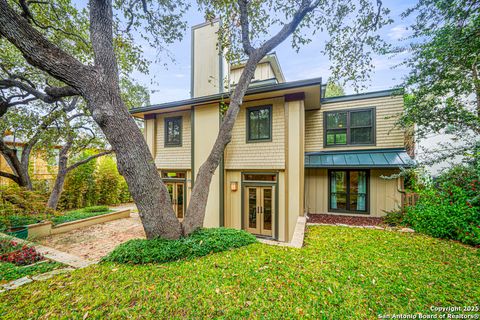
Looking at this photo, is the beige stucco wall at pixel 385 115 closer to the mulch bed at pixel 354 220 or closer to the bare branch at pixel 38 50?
the mulch bed at pixel 354 220

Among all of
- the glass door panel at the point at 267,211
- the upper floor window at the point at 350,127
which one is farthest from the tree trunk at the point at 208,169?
the upper floor window at the point at 350,127

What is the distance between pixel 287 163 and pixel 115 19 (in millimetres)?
7598

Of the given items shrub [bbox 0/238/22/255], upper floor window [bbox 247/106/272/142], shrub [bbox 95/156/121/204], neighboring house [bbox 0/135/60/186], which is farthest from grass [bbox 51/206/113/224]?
upper floor window [bbox 247/106/272/142]

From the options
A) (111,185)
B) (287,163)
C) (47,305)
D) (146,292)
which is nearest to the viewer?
(47,305)

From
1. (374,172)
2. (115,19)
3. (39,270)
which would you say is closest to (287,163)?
(374,172)

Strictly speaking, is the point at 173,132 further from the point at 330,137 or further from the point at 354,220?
the point at 354,220

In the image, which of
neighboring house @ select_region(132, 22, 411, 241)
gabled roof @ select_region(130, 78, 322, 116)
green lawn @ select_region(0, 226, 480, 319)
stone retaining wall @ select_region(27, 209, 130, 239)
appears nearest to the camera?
green lawn @ select_region(0, 226, 480, 319)

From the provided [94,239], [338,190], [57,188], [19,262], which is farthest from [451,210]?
[57,188]

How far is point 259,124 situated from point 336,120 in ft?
13.7

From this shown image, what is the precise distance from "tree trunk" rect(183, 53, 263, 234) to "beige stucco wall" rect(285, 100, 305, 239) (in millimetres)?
2335

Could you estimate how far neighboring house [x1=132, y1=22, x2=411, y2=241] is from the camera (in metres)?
6.95

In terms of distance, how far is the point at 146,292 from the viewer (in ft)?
9.42

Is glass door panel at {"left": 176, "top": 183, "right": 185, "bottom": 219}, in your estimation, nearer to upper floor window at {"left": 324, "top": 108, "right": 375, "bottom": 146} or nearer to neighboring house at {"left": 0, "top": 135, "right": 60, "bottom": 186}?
upper floor window at {"left": 324, "top": 108, "right": 375, "bottom": 146}

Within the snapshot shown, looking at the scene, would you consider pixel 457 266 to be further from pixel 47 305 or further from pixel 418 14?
pixel 47 305
